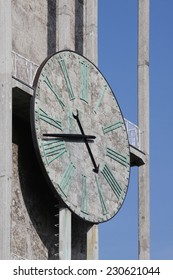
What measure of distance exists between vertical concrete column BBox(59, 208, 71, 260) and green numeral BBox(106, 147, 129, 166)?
2.06 m

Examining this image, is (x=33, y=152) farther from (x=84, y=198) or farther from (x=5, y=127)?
(x=5, y=127)

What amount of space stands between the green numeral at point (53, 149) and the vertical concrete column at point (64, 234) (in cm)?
89

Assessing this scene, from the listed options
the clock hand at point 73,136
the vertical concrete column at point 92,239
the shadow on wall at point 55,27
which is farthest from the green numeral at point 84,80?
the vertical concrete column at point 92,239

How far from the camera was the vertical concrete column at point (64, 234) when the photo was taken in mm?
34500

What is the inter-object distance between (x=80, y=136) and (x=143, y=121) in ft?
8.49

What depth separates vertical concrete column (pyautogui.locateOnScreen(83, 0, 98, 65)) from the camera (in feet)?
122

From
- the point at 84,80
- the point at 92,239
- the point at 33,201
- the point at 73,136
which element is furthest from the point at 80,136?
the point at 92,239

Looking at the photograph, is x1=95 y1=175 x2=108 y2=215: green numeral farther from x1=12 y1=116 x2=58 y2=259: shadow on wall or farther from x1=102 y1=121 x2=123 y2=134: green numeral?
x1=102 y1=121 x2=123 y2=134: green numeral

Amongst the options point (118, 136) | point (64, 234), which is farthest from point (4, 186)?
point (118, 136)

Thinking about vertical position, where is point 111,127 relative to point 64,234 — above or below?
above

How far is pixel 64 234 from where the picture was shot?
34.7 metres

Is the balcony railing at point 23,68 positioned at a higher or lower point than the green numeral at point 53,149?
higher

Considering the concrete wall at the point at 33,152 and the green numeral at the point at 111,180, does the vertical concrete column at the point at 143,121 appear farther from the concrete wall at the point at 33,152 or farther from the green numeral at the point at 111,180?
the concrete wall at the point at 33,152
